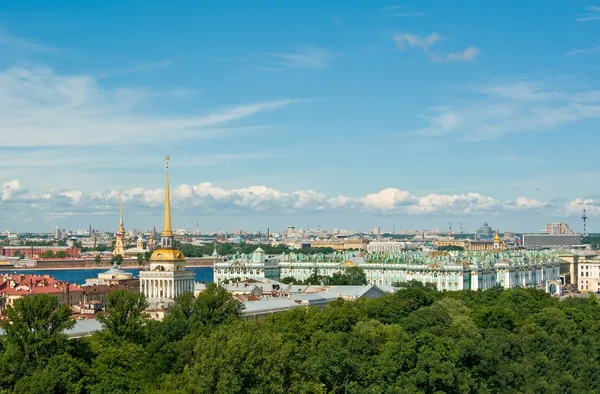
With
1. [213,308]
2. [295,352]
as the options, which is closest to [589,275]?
[213,308]

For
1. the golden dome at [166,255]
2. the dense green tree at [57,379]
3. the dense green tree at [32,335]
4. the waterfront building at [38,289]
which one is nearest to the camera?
the dense green tree at [57,379]

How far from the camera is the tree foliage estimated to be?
2759 centimetres

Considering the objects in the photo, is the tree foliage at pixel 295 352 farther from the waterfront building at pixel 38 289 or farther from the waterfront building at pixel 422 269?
the waterfront building at pixel 422 269

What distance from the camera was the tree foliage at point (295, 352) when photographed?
27.6 m

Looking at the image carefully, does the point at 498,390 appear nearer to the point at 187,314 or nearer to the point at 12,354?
the point at 187,314

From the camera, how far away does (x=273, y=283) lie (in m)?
74.1

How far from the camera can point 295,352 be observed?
105ft

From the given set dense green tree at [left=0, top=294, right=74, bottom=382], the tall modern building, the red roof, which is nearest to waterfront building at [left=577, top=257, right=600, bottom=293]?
the red roof

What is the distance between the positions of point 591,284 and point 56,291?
70.9 m

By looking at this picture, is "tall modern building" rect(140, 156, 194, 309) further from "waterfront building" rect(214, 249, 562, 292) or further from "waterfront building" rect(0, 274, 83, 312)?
"waterfront building" rect(214, 249, 562, 292)

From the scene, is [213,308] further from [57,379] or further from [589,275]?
[589,275]

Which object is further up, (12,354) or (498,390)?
(12,354)

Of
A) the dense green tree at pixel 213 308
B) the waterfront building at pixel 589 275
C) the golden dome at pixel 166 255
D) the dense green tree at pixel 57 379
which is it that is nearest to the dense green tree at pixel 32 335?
the dense green tree at pixel 57 379

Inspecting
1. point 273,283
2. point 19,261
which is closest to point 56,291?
point 273,283
